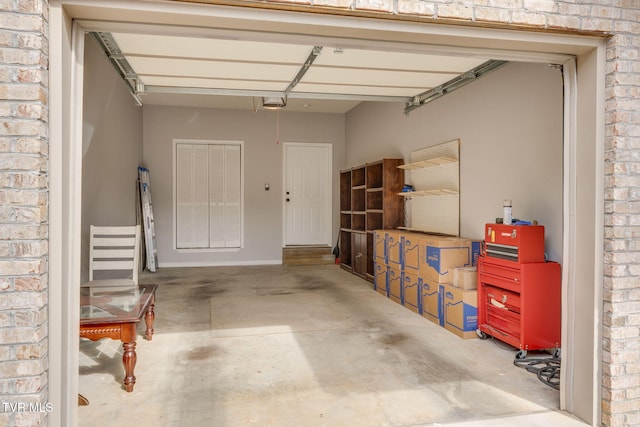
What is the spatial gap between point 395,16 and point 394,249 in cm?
397

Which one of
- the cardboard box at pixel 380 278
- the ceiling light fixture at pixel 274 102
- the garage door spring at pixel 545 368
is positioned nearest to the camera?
the garage door spring at pixel 545 368

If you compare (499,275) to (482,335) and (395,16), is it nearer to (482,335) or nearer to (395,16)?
(482,335)

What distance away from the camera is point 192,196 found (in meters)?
9.00

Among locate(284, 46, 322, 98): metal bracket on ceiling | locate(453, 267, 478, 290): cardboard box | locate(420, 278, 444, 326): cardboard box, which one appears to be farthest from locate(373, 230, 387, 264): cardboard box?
locate(284, 46, 322, 98): metal bracket on ceiling

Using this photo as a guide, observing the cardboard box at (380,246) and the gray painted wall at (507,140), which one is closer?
the gray painted wall at (507,140)

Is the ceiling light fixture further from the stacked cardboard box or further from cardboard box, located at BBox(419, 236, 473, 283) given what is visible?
cardboard box, located at BBox(419, 236, 473, 283)

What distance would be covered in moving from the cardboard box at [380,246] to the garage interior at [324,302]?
0.52m

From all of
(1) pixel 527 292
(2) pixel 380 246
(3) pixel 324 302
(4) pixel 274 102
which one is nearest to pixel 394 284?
(2) pixel 380 246

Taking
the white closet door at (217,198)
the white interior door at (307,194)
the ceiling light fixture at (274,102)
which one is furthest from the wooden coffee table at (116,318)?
the white interior door at (307,194)

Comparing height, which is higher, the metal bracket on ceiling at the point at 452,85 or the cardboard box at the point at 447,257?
the metal bracket on ceiling at the point at 452,85

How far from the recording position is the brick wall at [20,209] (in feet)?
5.71

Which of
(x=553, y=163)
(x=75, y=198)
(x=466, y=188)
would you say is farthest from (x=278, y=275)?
(x=75, y=198)

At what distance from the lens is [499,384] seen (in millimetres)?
3125

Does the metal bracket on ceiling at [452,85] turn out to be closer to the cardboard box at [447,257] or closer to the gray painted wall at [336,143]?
the gray painted wall at [336,143]
